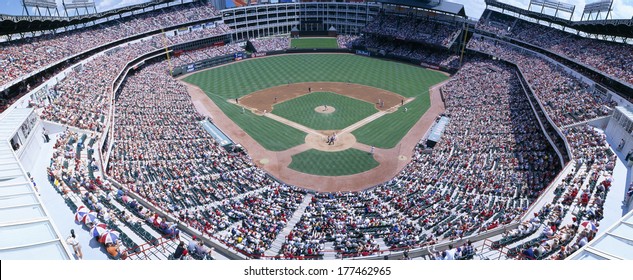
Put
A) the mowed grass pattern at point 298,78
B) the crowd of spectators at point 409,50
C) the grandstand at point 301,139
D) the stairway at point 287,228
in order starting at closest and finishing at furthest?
the grandstand at point 301,139 < the stairway at point 287,228 < the mowed grass pattern at point 298,78 < the crowd of spectators at point 409,50

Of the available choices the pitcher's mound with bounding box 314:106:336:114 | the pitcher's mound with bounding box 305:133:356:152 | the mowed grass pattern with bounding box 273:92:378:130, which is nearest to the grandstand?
the pitcher's mound with bounding box 305:133:356:152

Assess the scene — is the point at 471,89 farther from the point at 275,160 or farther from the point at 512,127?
the point at 275,160

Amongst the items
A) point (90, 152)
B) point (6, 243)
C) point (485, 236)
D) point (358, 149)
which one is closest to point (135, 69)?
point (90, 152)

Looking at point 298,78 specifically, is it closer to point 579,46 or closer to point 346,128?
point 346,128

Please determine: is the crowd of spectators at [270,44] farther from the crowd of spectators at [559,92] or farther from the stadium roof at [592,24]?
the crowd of spectators at [559,92]

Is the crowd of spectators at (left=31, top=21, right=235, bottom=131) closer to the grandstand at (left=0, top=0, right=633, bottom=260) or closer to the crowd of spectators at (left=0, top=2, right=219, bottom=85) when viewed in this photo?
the grandstand at (left=0, top=0, right=633, bottom=260)

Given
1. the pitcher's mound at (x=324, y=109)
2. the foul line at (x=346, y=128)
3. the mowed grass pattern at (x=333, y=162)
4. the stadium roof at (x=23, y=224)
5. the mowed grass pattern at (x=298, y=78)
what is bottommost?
the mowed grass pattern at (x=333, y=162)

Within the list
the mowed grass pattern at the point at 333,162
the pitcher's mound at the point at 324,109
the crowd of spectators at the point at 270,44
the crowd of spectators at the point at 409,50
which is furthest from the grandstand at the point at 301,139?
the crowd of spectators at the point at 270,44
